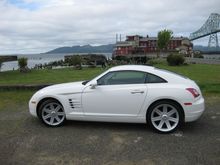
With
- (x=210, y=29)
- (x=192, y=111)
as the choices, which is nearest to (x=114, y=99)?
(x=192, y=111)

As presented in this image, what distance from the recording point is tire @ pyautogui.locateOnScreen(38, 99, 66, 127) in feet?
21.8

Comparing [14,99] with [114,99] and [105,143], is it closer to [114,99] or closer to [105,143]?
[114,99]

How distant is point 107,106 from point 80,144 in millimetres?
1104

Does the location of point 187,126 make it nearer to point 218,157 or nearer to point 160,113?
point 160,113

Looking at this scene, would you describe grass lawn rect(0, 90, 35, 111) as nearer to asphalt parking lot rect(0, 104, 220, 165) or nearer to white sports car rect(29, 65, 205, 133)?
asphalt parking lot rect(0, 104, 220, 165)

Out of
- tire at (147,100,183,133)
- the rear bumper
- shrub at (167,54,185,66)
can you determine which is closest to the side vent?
tire at (147,100,183,133)

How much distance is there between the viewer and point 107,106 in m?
6.30

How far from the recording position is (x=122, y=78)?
21.2 ft

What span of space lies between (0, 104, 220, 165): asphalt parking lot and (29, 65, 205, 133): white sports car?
27 cm

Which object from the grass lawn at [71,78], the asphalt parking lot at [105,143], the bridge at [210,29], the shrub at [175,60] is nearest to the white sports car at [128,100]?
the asphalt parking lot at [105,143]

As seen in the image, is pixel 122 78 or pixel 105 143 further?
pixel 122 78

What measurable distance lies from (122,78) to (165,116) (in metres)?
1.16

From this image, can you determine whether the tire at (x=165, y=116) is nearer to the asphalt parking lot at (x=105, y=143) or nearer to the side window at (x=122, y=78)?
the asphalt parking lot at (x=105, y=143)

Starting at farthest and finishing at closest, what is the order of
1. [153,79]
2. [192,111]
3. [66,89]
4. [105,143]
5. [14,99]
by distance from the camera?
[14,99]
[66,89]
[153,79]
[192,111]
[105,143]
